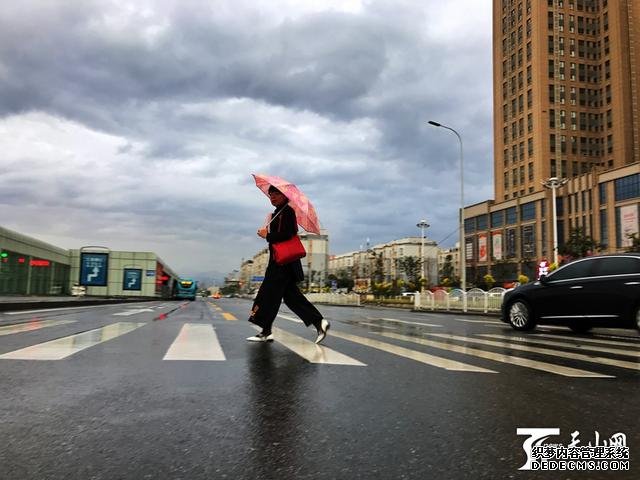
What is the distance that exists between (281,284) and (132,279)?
242 feet

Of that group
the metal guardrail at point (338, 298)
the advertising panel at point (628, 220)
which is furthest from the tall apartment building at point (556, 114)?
the metal guardrail at point (338, 298)

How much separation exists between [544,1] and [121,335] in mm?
106849

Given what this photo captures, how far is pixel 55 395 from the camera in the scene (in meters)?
3.28

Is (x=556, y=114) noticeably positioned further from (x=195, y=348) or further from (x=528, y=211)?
(x=195, y=348)

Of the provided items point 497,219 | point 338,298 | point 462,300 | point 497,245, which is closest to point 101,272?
point 338,298

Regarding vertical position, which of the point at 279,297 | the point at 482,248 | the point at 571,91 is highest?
the point at 571,91

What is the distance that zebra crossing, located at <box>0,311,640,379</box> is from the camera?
4.93m

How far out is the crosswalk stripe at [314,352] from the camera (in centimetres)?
504

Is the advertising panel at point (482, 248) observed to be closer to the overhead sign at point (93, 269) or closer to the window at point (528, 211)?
the window at point (528, 211)

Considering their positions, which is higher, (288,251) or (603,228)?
(603,228)

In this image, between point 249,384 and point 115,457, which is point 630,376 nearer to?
point 249,384

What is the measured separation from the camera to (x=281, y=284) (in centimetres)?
652

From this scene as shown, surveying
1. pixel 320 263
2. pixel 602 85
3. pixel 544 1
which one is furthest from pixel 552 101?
pixel 320 263

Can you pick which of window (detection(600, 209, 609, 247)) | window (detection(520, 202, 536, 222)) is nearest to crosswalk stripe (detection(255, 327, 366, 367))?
window (detection(600, 209, 609, 247))
